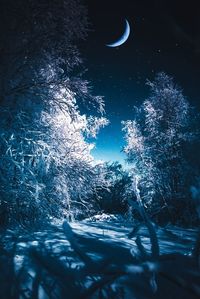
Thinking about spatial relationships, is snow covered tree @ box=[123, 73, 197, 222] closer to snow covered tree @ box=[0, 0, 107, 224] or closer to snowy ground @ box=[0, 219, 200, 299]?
snowy ground @ box=[0, 219, 200, 299]

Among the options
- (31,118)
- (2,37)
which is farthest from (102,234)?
(2,37)

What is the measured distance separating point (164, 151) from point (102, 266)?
1149 cm

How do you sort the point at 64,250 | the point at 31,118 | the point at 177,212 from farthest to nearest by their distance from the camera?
the point at 177,212
the point at 31,118
the point at 64,250

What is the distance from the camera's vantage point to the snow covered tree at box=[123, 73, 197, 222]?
486 inches

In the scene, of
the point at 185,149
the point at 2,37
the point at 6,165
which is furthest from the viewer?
the point at 185,149

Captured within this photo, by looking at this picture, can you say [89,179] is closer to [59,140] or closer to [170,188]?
[59,140]

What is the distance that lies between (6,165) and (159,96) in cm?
1075

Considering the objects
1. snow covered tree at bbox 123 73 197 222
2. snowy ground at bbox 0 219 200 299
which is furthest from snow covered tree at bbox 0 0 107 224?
snow covered tree at bbox 123 73 197 222

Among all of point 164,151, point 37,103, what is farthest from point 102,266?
point 164,151

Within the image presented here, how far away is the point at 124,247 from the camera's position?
21.5 ft

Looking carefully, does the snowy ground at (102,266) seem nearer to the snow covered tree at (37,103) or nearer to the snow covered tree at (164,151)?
the snow covered tree at (37,103)

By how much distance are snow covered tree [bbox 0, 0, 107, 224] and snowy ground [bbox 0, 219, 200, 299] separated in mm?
1229

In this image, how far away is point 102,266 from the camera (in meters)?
2.32

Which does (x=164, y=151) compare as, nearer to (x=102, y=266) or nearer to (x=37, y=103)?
(x=37, y=103)
